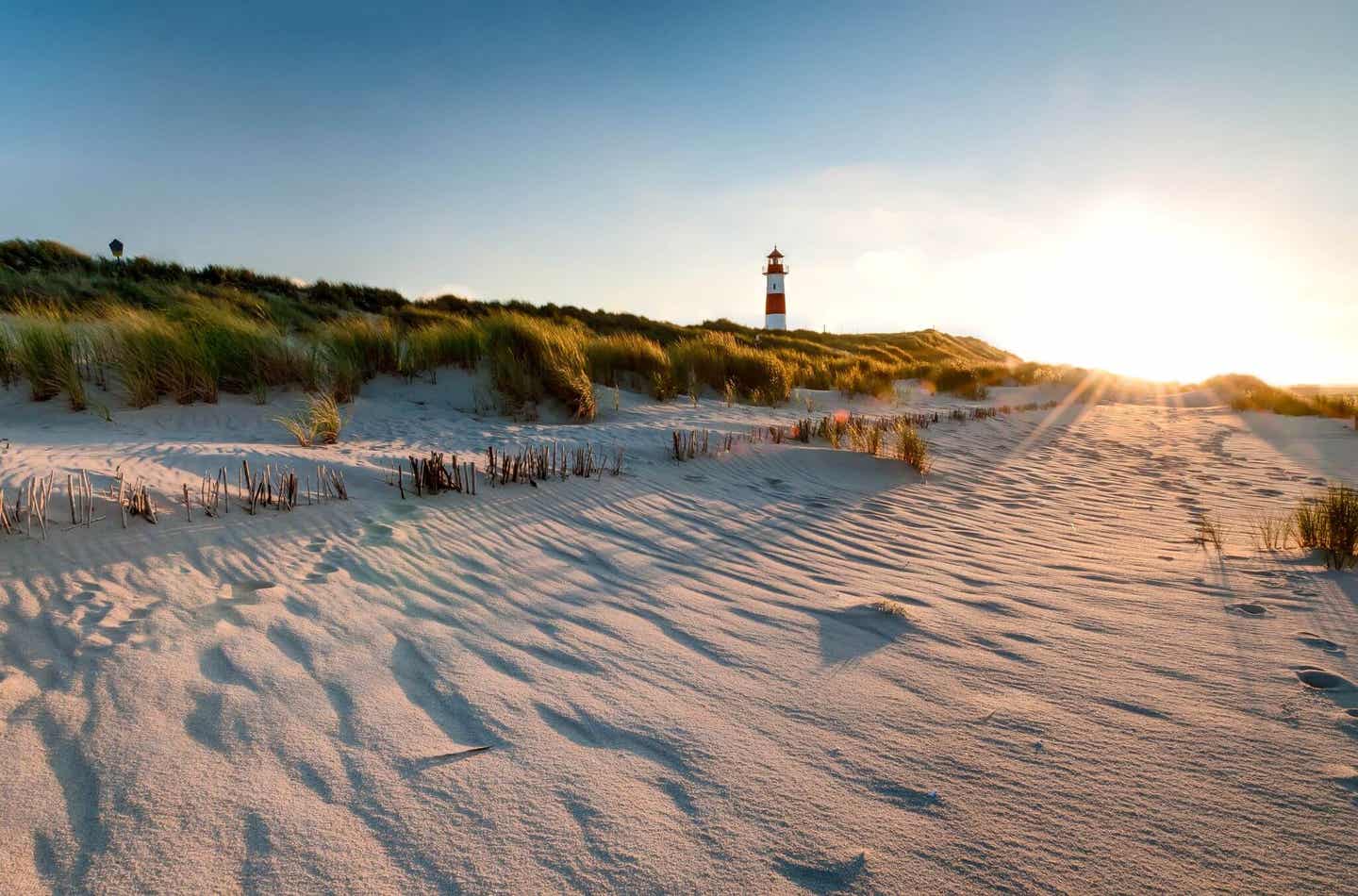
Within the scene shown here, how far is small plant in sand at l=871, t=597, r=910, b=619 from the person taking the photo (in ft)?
9.30

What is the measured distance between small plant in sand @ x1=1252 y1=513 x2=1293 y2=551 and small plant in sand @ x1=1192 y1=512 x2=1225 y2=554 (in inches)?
7.0

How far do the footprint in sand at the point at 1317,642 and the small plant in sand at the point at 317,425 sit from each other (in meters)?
6.72

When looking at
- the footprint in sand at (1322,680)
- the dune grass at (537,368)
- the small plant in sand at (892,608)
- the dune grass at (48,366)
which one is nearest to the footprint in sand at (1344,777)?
the footprint in sand at (1322,680)

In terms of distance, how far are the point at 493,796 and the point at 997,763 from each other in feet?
4.66

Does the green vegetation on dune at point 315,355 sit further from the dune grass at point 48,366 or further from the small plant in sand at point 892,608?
the small plant in sand at point 892,608

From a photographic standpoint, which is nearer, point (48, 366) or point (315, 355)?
point (48, 366)

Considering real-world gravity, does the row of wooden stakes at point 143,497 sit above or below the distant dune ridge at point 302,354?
below

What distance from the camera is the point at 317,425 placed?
20.1ft

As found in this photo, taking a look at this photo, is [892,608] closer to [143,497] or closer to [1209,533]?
[1209,533]

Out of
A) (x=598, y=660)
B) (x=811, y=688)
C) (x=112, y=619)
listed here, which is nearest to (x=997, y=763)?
(x=811, y=688)

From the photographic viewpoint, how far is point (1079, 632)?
8.79 ft

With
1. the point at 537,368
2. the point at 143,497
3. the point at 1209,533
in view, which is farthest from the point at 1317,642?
the point at 537,368

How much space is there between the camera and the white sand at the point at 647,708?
1456 mm

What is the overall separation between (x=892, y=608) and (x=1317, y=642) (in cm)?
160
